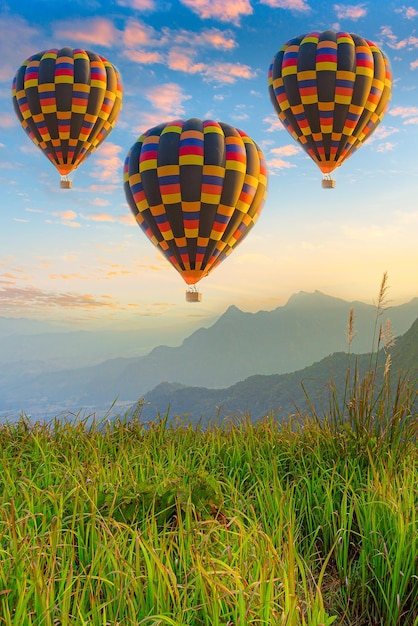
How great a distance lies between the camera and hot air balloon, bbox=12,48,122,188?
2319 cm

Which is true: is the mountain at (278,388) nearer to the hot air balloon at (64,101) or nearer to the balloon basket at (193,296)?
the hot air balloon at (64,101)

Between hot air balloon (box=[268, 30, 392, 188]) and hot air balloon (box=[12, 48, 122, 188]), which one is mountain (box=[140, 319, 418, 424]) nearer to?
hot air balloon (box=[268, 30, 392, 188])

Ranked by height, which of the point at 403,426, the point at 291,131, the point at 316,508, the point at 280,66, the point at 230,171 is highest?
A: the point at 280,66

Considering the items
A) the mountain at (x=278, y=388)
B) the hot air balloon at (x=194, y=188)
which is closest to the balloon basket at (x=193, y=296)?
the hot air balloon at (x=194, y=188)

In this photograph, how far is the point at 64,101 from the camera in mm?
23078

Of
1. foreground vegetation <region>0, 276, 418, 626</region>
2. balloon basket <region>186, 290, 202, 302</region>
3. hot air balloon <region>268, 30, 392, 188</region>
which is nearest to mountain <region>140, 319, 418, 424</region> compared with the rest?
hot air balloon <region>268, 30, 392, 188</region>

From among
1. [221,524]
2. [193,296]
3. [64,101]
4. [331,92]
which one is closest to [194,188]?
[193,296]

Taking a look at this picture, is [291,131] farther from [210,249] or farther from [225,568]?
[225,568]

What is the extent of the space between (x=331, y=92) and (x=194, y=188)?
333 inches

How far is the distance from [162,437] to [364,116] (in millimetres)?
17563

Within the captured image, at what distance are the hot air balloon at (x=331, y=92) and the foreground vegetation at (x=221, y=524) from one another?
633 inches

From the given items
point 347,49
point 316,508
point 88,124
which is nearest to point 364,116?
point 347,49

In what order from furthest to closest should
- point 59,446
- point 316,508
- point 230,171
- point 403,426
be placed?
1. point 230,171
2. point 59,446
3. point 403,426
4. point 316,508

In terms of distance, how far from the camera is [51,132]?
2348 centimetres
